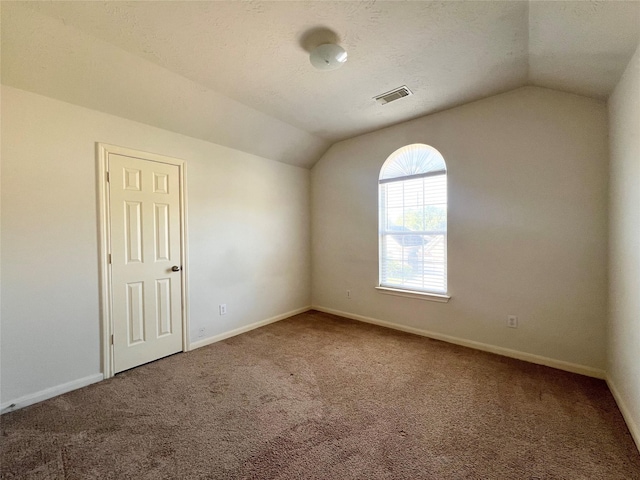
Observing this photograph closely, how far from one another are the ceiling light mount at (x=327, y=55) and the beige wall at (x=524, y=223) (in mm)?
1722

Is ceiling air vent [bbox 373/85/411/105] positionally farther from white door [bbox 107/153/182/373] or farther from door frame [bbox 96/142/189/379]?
door frame [bbox 96/142/189/379]

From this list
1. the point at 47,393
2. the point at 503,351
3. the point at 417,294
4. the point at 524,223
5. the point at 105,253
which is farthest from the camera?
the point at 417,294

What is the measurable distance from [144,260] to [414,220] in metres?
3.16

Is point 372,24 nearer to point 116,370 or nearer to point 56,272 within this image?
point 56,272

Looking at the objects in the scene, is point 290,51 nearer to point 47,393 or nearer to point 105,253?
point 105,253

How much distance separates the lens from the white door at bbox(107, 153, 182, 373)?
97.3 inches

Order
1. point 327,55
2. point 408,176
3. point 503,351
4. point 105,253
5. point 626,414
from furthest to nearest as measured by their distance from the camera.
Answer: point 408,176 → point 503,351 → point 105,253 → point 327,55 → point 626,414

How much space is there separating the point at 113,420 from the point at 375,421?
1862mm

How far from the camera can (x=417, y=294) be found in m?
3.30

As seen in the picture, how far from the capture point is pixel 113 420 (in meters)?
1.85

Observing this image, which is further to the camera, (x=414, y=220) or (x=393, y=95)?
(x=414, y=220)

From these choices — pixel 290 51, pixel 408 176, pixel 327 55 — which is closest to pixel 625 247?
pixel 408 176

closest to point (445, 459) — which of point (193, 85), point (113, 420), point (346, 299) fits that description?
point (113, 420)

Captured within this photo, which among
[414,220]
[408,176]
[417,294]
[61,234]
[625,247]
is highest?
[408,176]
